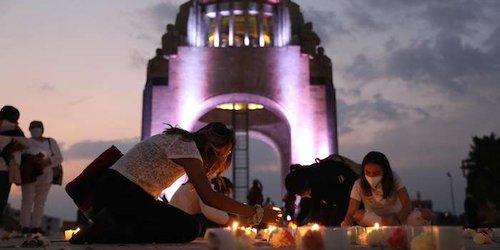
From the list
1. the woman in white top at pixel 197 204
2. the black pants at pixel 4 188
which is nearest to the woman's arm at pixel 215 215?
the woman in white top at pixel 197 204

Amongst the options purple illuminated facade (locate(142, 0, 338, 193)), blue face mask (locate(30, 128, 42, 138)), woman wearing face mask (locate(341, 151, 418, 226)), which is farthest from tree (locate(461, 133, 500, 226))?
blue face mask (locate(30, 128, 42, 138))

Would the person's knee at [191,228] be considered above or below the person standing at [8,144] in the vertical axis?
below

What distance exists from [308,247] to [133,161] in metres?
1.84

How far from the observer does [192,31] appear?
754 inches

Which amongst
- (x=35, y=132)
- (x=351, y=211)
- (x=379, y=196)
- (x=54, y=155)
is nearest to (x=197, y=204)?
(x=351, y=211)

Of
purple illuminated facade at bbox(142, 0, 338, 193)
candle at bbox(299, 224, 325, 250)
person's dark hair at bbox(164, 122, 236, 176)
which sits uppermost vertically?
purple illuminated facade at bbox(142, 0, 338, 193)

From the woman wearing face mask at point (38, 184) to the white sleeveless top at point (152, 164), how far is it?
4.20 m

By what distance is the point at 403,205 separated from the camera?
565cm

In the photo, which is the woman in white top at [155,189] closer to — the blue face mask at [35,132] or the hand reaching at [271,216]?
the hand reaching at [271,216]

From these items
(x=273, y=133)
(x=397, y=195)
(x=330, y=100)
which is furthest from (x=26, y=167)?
(x=273, y=133)

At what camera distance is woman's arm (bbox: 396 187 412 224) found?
18.4 ft

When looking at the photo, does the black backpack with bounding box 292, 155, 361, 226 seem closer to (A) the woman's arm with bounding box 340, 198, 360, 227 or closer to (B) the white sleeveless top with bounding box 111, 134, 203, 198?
(A) the woman's arm with bounding box 340, 198, 360, 227

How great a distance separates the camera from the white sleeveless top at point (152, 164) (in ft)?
13.2

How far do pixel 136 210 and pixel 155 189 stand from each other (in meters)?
0.27
